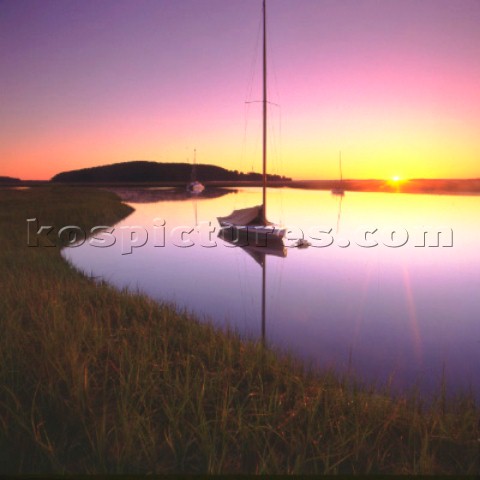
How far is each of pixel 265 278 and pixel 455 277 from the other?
8.40 m

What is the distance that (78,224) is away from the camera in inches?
1186

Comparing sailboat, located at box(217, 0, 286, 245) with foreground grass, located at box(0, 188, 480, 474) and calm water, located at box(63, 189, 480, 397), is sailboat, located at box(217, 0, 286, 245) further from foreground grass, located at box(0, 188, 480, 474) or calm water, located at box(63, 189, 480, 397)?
foreground grass, located at box(0, 188, 480, 474)

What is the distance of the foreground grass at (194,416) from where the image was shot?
4.09 m

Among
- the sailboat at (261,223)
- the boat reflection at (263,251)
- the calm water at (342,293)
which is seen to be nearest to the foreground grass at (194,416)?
the calm water at (342,293)

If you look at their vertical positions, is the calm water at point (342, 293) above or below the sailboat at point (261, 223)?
below

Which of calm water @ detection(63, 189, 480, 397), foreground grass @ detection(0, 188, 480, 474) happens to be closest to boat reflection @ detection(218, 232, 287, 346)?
calm water @ detection(63, 189, 480, 397)

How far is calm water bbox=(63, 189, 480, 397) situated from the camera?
29.5 ft

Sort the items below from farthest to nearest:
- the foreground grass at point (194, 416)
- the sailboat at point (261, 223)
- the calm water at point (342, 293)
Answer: the sailboat at point (261, 223) → the calm water at point (342, 293) → the foreground grass at point (194, 416)

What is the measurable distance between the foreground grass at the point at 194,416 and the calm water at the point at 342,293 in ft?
8.09

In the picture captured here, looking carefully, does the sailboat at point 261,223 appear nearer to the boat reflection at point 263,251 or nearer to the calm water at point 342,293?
the boat reflection at point 263,251

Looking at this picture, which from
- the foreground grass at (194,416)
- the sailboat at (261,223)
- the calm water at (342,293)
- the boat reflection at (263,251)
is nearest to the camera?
the foreground grass at (194,416)

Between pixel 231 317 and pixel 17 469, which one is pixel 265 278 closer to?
pixel 231 317

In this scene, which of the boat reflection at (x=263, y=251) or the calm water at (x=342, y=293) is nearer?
the calm water at (x=342, y=293)

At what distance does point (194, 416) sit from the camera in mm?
4898
